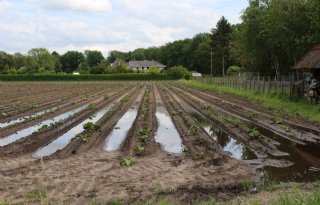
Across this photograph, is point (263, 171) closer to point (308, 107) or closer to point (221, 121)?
point (221, 121)

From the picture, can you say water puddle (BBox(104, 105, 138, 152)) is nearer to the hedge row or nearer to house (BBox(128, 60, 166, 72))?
the hedge row

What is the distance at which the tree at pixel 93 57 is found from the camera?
7116 inches

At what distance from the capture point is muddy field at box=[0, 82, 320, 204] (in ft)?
28.7

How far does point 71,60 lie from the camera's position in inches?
7008

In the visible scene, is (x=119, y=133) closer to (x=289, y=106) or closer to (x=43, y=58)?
(x=289, y=106)

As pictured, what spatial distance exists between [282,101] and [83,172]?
770 inches

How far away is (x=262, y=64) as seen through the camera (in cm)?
4225

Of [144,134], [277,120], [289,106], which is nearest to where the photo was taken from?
[144,134]

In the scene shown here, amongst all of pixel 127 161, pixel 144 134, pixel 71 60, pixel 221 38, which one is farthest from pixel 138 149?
pixel 71 60

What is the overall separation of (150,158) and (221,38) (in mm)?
84301

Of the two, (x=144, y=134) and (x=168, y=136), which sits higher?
(x=144, y=134)

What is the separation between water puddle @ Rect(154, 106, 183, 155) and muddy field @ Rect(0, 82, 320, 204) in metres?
0.03

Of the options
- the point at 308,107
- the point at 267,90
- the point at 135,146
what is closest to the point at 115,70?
the point at 267,90

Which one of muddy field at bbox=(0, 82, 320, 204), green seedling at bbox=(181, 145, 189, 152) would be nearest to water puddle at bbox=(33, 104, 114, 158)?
muddy field at bbox=(0, 82, 320, 204)
